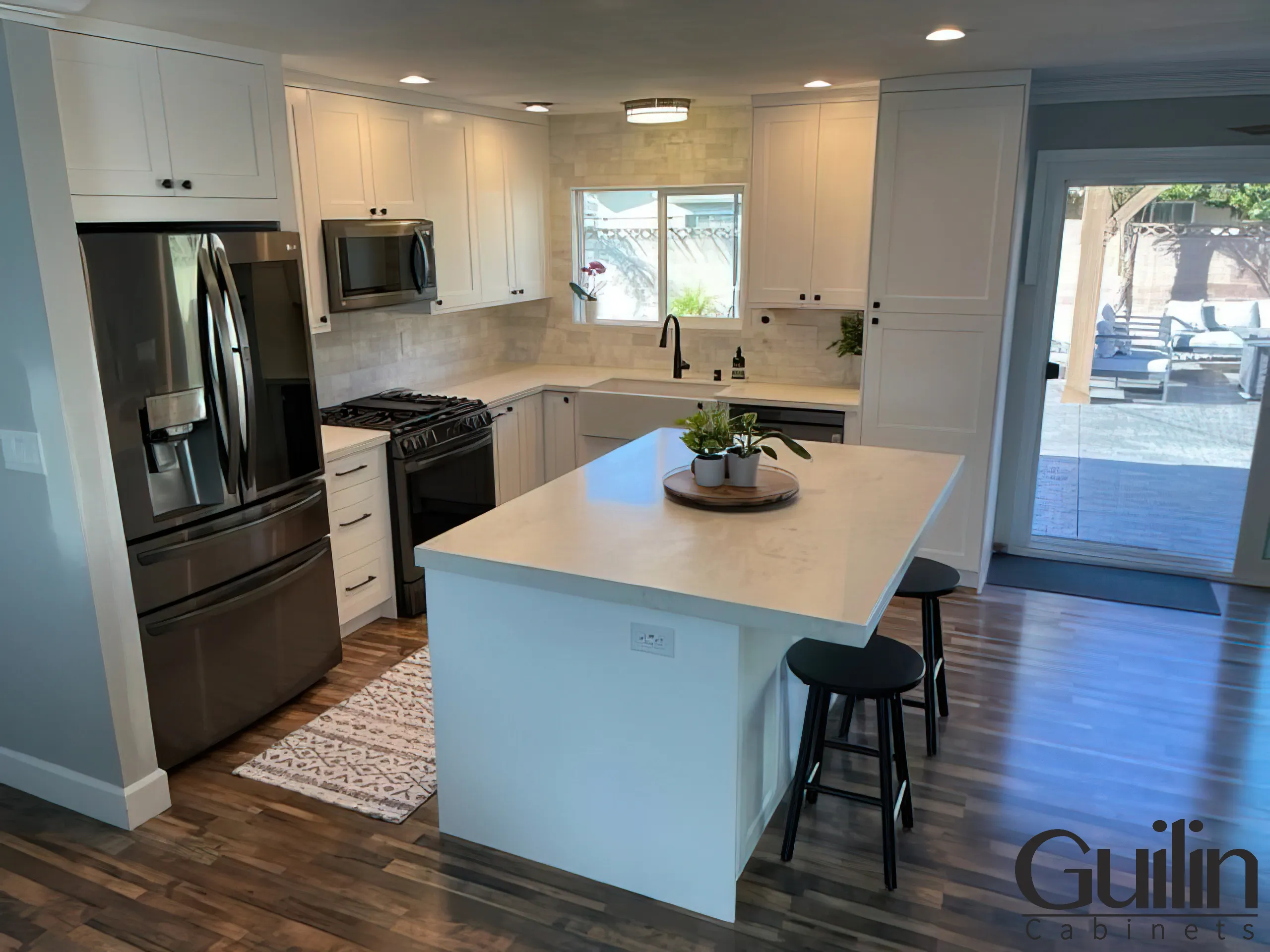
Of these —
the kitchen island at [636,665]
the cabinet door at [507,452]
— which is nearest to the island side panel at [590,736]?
the kitchen island at [636,665]

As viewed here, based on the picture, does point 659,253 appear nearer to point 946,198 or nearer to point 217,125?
point 946,198

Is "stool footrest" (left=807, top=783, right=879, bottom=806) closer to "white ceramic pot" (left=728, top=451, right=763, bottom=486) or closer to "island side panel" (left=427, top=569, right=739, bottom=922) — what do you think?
"island side panel" (left=427, top=569, right=739, bottom=922)

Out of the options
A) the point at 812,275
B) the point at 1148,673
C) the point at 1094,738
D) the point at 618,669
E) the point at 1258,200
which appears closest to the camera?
the point at 618,669

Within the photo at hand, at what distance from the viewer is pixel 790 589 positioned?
2.15 meters

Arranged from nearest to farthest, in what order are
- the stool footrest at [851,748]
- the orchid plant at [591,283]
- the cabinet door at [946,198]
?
the stool footrest at [851,748]
the cabinet door at [946,198]
the orchid plant at [591,283]

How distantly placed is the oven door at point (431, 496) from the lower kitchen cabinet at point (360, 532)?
55 mm

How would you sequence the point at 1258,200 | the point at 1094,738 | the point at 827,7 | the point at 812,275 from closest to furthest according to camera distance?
1. the point at 827,7
2. the point at 1094,738
3. the point at 1258,200
4. the point at 812,275

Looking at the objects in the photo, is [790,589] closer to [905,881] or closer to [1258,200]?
[905,881]

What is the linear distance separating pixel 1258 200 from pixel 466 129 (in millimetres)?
4021

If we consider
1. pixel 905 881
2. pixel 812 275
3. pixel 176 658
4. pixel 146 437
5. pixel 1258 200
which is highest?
pixel 1258 200

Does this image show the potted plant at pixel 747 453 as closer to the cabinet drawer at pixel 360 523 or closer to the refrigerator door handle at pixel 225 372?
the refrigerator door handle at pixel 225 372

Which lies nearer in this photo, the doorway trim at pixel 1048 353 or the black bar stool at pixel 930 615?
the black bar stool at pixel 930 615

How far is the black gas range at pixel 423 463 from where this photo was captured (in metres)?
4.24

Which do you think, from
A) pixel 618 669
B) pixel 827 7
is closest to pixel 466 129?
pixel 827 7
